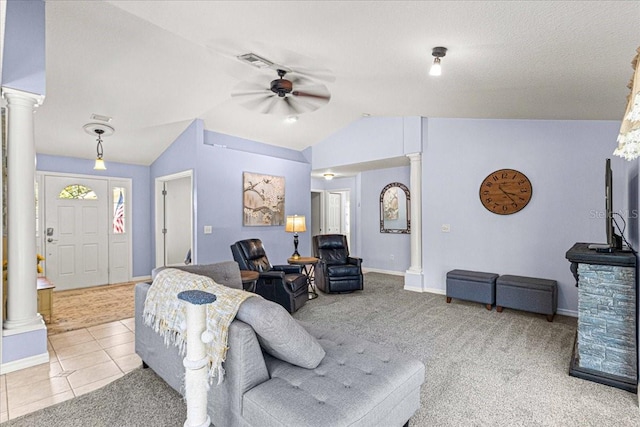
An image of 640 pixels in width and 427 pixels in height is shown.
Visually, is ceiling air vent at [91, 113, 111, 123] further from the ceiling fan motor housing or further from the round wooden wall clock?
the round wooden wall clock

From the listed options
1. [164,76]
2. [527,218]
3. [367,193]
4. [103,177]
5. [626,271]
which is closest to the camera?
[626,271]

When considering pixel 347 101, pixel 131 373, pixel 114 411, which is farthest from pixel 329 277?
pixel 114 411

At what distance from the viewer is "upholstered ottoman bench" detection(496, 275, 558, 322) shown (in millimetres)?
3893

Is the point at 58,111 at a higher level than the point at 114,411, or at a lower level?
higher

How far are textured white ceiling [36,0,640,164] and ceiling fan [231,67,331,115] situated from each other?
9.1 inches

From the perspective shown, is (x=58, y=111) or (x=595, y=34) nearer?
(x=595, y=34)

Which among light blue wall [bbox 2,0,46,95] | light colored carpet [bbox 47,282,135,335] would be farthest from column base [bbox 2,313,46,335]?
light blue wall [bbox 2,0,46,95]

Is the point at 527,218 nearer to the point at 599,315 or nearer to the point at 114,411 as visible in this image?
the point at 599,315

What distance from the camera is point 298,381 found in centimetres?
164

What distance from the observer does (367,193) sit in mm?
7559

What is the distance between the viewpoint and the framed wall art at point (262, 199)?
5.87 meters

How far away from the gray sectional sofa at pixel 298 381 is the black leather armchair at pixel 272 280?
227cm

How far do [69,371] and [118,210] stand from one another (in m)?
4.13

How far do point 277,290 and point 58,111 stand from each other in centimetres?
360
